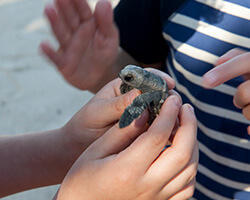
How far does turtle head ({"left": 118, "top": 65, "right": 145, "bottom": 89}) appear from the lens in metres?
0.73

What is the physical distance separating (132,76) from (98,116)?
0.15 metres

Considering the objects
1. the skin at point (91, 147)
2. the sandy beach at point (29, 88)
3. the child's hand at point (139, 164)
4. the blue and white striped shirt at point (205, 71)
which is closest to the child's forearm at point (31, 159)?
the skin at point (91, 147)

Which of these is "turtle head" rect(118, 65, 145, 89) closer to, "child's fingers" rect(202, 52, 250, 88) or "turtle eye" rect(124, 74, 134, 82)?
"turtle eye" rect(124, 74, 134, 82)

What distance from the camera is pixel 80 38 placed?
2.89 ft

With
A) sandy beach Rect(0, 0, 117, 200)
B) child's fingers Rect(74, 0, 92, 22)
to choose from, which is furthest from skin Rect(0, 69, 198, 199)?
sandy beach Rect(0, 0, 117, 200)

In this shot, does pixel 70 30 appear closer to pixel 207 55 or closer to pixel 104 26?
pixel 104 26

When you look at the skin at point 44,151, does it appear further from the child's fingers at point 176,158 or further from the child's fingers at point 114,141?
the child's fingers at point 176,158

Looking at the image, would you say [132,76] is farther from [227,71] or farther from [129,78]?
[227,71]

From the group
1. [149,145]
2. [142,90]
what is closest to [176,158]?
[149,145]

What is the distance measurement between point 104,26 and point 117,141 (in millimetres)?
366

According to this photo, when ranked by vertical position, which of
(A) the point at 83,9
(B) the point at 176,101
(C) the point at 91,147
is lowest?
(C) the point at 91,147

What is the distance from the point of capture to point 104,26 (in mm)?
877

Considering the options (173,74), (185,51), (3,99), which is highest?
(185,51)

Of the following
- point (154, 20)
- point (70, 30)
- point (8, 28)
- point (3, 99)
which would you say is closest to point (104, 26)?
point (70, 30)
